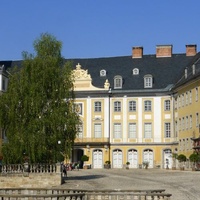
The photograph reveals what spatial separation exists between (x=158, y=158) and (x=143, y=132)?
3259 mm

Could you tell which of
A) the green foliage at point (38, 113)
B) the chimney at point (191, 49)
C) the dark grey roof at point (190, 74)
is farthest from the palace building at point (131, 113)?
the green foliage at point (38, 113)

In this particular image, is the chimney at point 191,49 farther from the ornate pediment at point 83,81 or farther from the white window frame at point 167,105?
the ornate pediment at point 83,81

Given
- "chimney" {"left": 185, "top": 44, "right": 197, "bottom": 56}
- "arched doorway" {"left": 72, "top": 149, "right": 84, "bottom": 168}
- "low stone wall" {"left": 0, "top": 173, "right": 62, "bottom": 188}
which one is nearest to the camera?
"low stone wall" {"left": 0, "top": 173, "right": 62, "bottom": 188}

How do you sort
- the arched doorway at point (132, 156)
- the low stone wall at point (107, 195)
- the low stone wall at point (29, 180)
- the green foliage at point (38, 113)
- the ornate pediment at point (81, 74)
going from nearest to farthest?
the low stone wall at point (107, 195)
the low stone wall at point (29, 180)
the green foliage at point (38, 113)
the arched doorway at point (132, 156)
the ornate pediment at point (81, 74)

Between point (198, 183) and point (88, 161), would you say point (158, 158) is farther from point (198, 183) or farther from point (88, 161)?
point (198, 183)

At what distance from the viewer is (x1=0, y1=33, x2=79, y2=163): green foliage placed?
3844cm

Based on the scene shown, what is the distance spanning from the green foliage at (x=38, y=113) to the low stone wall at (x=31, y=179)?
2.10 metres

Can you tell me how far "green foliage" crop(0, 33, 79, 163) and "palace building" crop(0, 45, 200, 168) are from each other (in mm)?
26170

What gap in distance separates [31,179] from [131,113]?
31.8 m

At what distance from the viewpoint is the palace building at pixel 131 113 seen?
65.8 metres

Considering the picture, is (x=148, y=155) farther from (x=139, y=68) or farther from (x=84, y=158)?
(x=139, y=68)

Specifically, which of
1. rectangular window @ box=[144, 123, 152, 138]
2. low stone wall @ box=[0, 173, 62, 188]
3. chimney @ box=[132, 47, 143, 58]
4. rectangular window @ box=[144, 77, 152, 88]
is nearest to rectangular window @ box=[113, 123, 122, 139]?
rectangular window @ box=[144, 123, 152, 138]

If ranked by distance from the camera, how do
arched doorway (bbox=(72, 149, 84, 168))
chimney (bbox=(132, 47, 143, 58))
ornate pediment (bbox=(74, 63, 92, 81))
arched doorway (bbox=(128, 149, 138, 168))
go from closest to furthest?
arched doorway (bbox=(128, 149, 138, 168)), ornate pediment (bbox=(74, 63, 92, 81)), arched doorway (bbox=(72, 149, 84, 168)), chimney (bbox=(132, 47, 143, 58))

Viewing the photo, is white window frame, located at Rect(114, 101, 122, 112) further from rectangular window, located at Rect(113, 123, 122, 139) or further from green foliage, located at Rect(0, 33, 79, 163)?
green foliage, located at Rect(0, 33, 79, 163)
